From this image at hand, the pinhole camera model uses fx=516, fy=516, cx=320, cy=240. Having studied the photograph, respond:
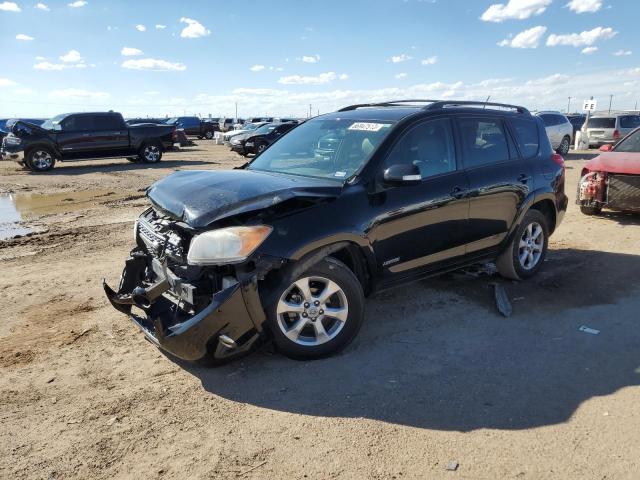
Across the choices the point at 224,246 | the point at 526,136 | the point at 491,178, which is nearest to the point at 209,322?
the point at 224,246

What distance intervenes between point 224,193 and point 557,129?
2108 centimetres

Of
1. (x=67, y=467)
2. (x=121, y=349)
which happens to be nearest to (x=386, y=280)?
(x=121, y=349)

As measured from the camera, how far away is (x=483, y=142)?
5.12 metres

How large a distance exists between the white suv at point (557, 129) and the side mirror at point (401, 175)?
19.4m

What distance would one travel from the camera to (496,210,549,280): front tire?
5512 mm

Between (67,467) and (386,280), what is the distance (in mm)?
2568

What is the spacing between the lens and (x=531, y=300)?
5.18 metres

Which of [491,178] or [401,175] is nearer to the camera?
[401,175]

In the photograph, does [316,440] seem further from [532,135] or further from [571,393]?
[532,135]

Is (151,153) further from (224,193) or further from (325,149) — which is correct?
(224,193)

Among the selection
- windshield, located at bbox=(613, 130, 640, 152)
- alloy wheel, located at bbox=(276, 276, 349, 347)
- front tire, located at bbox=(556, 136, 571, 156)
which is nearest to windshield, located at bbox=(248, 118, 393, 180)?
alloy wheel, located at bbox=(276, 276, 349, 347)

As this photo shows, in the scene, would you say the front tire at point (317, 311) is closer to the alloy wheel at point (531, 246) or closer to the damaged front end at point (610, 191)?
the alloy wheel at point (531, 246)

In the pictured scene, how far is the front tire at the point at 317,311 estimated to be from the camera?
11.9 ft

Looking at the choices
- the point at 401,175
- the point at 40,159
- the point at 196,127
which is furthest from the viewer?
the point at 196,127
